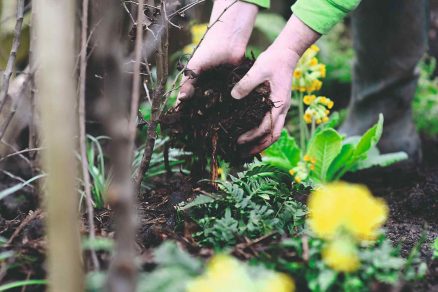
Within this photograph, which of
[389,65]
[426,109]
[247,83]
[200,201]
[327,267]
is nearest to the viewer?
[327,267]

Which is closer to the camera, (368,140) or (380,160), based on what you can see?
(368,140)

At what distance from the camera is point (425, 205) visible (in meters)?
2.61

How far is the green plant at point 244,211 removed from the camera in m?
1.42

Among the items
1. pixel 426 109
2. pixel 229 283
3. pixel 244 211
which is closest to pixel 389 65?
pixel 426 109

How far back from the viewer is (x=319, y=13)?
6.93ft

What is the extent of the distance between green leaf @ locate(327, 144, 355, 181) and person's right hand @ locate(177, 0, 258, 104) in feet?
3.34

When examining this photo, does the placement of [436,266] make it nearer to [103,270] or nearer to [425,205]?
[103,270]

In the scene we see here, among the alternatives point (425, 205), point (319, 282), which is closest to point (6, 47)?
point (425, 205)

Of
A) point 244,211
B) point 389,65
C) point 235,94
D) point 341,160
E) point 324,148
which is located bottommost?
point 341,160

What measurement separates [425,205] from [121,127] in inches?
86.6

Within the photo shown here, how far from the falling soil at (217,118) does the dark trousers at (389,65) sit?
1.55m

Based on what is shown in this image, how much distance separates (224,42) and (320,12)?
1.37 feet

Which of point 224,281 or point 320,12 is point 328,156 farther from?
point 224,281

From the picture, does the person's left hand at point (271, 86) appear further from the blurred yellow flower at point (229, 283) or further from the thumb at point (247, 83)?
the blurred yellow flower at point (229, 283)
